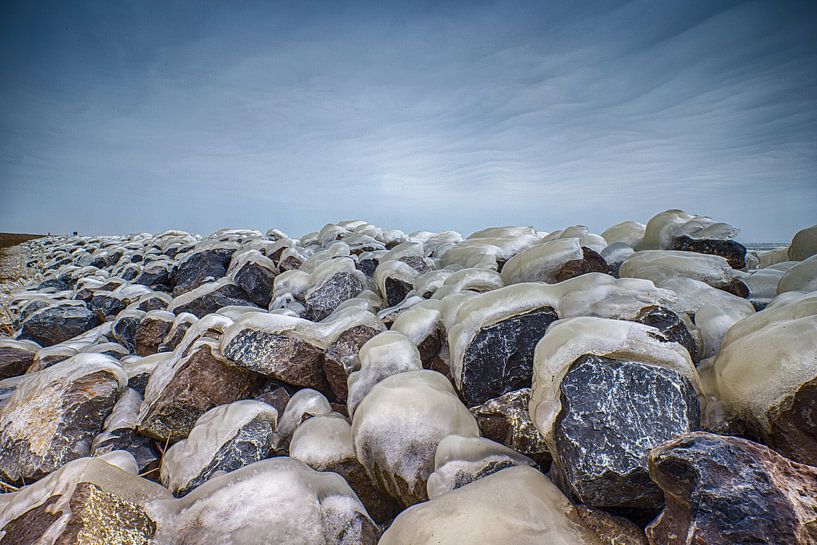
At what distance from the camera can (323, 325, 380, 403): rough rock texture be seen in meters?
3.87

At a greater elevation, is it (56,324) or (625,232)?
Result: (625,232)

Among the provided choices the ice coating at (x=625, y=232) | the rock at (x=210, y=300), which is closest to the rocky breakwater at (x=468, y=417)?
the ice coating at (x=625, y=232)

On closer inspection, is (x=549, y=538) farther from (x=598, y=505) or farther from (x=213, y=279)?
(x=213, y=279)

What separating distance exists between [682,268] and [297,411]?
406 centimetres

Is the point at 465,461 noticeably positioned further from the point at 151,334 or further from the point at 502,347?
the point at 151,334

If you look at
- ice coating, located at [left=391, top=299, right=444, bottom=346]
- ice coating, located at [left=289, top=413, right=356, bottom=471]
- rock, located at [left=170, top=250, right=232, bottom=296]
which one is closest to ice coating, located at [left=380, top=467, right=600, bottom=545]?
ice coating, located at [left=289, top=413, right=356, bottom=471]

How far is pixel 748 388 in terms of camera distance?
91.2 inches

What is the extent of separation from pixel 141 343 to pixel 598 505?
20.7 feet

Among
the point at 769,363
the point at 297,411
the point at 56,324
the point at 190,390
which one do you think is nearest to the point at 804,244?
the point at 769,363

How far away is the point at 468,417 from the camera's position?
9.95 feet

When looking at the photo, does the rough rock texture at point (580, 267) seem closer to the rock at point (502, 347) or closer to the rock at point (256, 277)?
the rock at point (502, 347)

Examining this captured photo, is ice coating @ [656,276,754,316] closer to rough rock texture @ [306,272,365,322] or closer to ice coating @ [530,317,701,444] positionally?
ice coating @ [530,317,701,444]

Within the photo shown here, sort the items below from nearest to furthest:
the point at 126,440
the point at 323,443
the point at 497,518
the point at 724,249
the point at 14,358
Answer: the point at 497,518
the point at 323,443
the point at 126,440
the point at 724,249
the point at 14,358

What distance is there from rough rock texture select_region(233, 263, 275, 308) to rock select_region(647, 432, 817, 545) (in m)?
6.17
